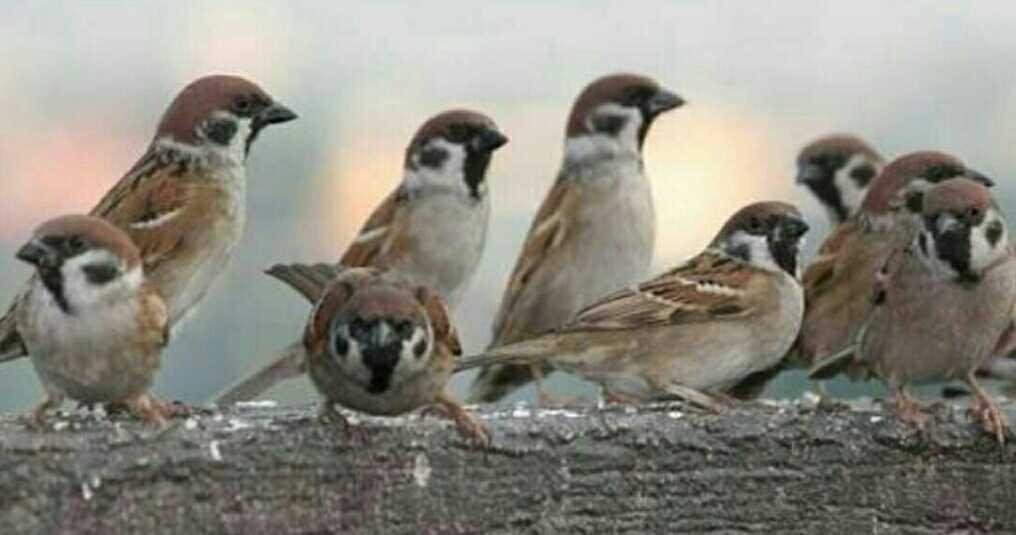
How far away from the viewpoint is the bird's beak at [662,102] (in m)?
5.24

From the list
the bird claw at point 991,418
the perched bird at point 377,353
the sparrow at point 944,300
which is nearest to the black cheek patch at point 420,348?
the perched bird at point 377,353

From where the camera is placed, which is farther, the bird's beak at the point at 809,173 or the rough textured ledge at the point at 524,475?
the bird's beak at the point at 809,173

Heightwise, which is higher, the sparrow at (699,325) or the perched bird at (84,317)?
the perched bird at (84,317)

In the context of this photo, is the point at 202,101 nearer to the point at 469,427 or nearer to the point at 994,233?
the point at 994,233

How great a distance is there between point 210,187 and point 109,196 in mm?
159

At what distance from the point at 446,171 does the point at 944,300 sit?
1.19m

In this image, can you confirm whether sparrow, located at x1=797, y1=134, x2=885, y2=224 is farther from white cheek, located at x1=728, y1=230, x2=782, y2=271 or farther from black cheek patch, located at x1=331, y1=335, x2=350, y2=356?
black cheek patch, located at x1=331, y1=335, x2=350, y2=356

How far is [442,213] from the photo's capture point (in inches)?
192

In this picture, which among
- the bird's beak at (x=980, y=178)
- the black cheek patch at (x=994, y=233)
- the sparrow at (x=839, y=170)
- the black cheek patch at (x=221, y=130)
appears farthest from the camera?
the sparrow at (x=839, y=170)

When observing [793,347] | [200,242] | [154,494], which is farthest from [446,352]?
[793,347]

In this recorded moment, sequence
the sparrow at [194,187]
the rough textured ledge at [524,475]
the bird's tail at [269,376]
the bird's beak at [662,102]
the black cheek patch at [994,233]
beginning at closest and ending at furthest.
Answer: the rough textured ledge at [524,475]
the black cheek patch at [994,233]
the sparrow at [194,187]
the bird's tail at [269,376]
the bird's beak at [662,102]

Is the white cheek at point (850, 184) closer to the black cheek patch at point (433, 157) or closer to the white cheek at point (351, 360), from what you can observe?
the black cheek patch at point (433, 157)

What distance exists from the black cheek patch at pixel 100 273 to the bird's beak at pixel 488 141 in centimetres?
157

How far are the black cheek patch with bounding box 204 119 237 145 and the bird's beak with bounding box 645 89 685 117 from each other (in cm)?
110
